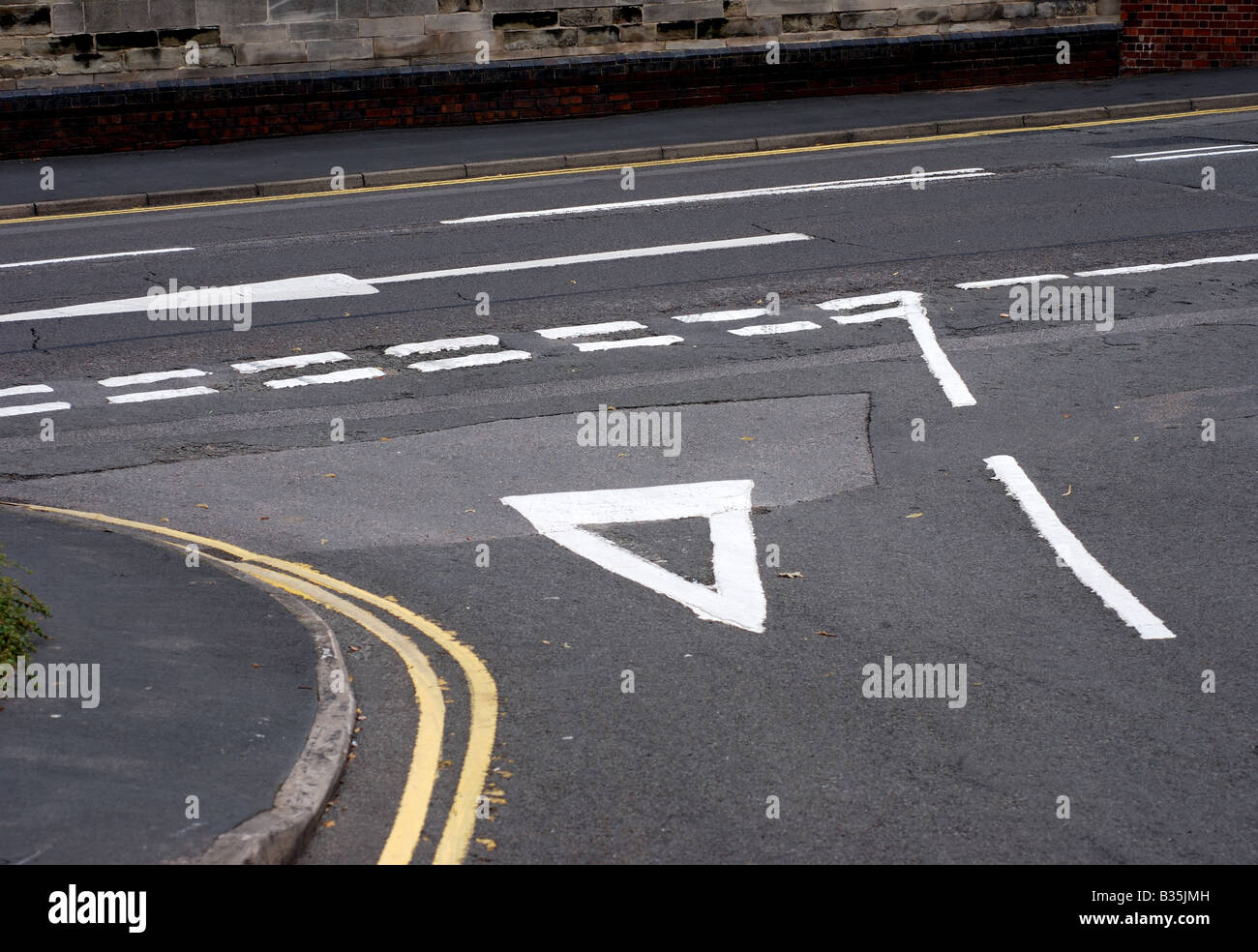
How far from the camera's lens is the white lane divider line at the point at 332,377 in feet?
37.5

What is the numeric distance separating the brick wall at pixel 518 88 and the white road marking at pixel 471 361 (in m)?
11.7

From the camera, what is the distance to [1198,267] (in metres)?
13.8

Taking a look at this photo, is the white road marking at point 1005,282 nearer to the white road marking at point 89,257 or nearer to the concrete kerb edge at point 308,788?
the white road marking at point 89,257

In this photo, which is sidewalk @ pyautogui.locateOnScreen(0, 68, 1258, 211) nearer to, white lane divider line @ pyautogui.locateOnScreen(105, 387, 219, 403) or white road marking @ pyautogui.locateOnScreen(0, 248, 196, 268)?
white road marking @ pyautogui.locateOnScreen(0, 248, 196, 268)

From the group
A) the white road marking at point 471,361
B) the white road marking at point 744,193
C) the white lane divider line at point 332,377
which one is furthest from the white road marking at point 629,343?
the white road marking at point 744,193

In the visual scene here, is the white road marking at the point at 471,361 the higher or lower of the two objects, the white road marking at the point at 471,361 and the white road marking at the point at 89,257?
the lower

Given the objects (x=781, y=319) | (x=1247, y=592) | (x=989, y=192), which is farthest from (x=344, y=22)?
(x=1247, y=592)

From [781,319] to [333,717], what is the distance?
23.8 feet

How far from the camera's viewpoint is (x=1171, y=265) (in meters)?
13.9

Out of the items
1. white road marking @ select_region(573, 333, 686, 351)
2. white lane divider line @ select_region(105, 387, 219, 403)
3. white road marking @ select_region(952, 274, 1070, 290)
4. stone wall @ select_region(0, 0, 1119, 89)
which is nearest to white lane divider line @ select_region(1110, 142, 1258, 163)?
white road marking @ select_region(952, 274, 1070, 290)

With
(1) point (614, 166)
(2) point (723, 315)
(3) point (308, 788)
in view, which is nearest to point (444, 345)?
(2) point (723, 315)

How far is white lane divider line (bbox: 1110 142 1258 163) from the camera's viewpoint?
60.8 ft
